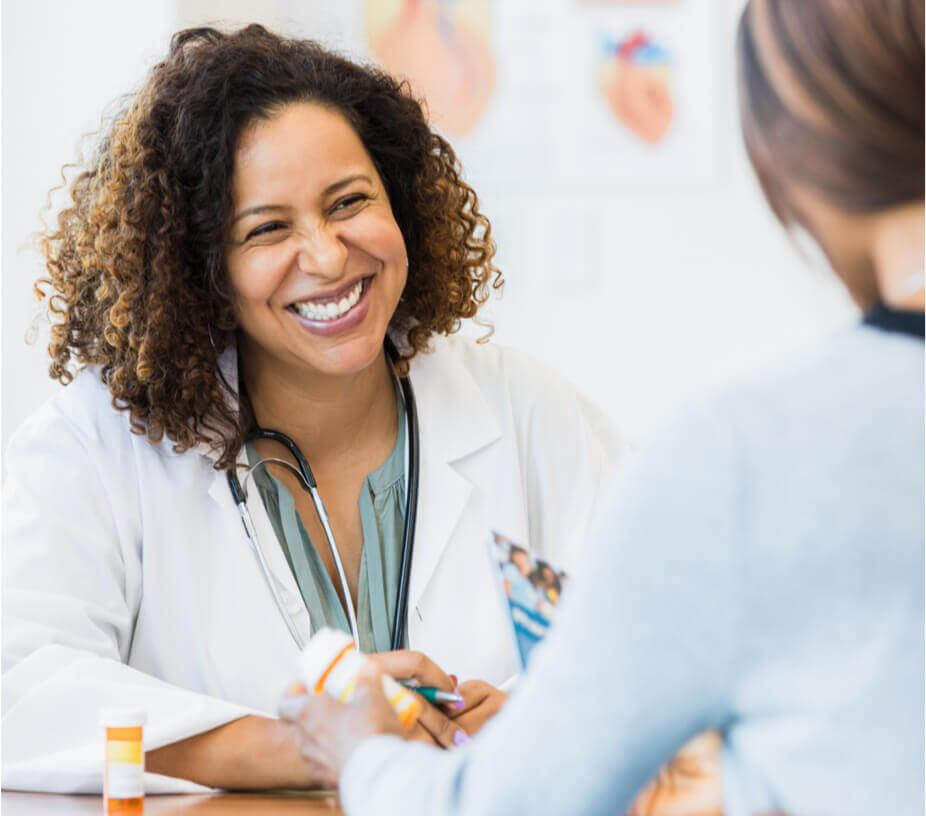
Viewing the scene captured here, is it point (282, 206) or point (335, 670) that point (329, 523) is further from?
point (335, 670)

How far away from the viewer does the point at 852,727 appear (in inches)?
24.8

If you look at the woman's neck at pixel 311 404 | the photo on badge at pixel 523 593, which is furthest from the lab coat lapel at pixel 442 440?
the photo on badge at pixel 523 593

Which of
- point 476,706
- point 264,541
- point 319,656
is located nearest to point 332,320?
point 264,541

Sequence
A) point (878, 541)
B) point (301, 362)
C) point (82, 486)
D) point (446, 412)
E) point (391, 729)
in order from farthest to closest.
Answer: point (446, 412) → point (301, 362) → point (82, 486) → point (391, 729) → point (878, 541)

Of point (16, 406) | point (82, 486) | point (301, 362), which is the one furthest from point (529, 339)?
point (82, 486)

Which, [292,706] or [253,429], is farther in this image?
[253,429]

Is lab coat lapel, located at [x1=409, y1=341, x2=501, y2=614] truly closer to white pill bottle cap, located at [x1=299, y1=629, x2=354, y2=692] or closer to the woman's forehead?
the woman's forehead

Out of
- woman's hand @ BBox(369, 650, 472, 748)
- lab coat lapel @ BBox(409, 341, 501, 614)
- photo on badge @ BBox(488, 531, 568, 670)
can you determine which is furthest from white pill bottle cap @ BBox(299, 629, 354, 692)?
lab coat lapel @ BBox(409, 341, 501, 614)

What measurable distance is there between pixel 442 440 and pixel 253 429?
0.99ft

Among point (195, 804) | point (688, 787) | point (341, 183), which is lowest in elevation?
point (195, 804)

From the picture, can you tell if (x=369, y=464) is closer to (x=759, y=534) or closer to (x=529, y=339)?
(x=759, y=534)

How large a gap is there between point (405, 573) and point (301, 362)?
363mm

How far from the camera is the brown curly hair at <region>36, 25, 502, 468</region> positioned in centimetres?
165

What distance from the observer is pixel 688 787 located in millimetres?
830
